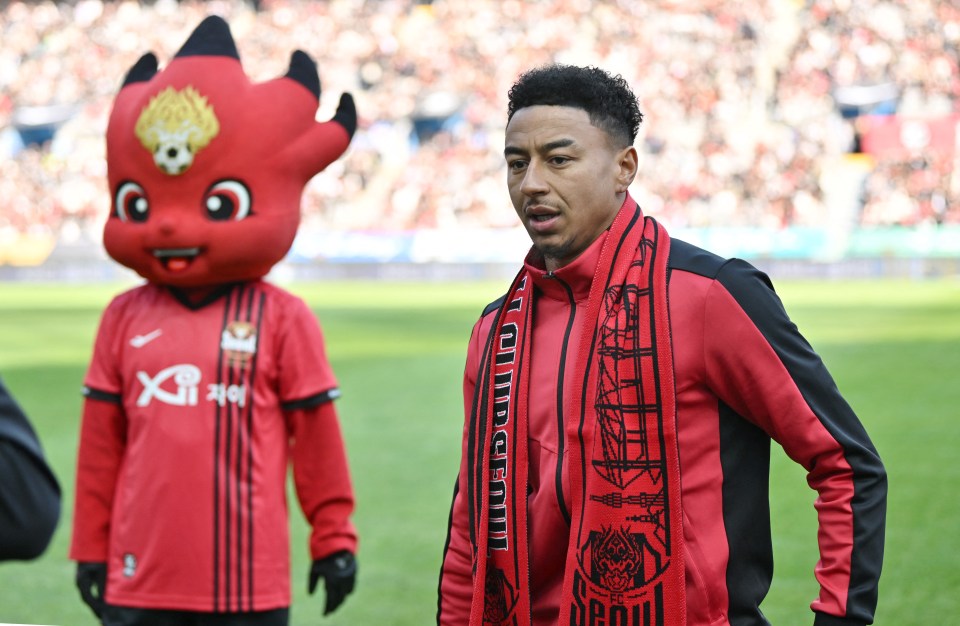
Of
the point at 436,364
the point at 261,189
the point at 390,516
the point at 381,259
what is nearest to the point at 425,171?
the point at 381,259

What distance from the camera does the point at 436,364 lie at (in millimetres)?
13719

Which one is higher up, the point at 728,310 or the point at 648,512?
the point at 728,310

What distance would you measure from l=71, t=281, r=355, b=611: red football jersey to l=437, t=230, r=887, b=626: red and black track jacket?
1.54m

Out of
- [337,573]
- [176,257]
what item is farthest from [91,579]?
[176,257]

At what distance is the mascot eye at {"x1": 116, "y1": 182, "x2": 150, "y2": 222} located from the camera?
13.4 ft

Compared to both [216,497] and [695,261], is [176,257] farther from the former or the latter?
[695,261]

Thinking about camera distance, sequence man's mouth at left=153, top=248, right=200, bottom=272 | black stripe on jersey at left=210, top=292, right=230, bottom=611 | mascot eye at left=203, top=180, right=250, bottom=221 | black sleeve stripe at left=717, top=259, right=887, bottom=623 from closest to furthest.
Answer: black sleeve stripe at left=717, top=259, right=887, bottom=623
black stripe on jersey at left=210, top=292, right=230, bottom=611
man's mouth at left=153, top=248, right=200, bottom=272
mascot eye at left=203, top=180, right=250, bottom=221

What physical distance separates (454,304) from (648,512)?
18930 millimetres

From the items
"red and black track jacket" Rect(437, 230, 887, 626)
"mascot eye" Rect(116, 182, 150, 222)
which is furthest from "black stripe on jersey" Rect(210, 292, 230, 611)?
"red and black track jacket" Rect(437, 230, 887, 626)

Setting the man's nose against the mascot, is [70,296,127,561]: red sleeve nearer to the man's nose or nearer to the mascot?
the mascot

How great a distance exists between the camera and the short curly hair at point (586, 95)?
2.48 m

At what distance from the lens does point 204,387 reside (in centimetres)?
379

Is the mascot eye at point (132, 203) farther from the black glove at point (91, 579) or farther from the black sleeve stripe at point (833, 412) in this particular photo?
the black sleeve stripe at point (833, 412)

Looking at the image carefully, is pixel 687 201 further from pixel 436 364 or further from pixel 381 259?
pixel 436 364
